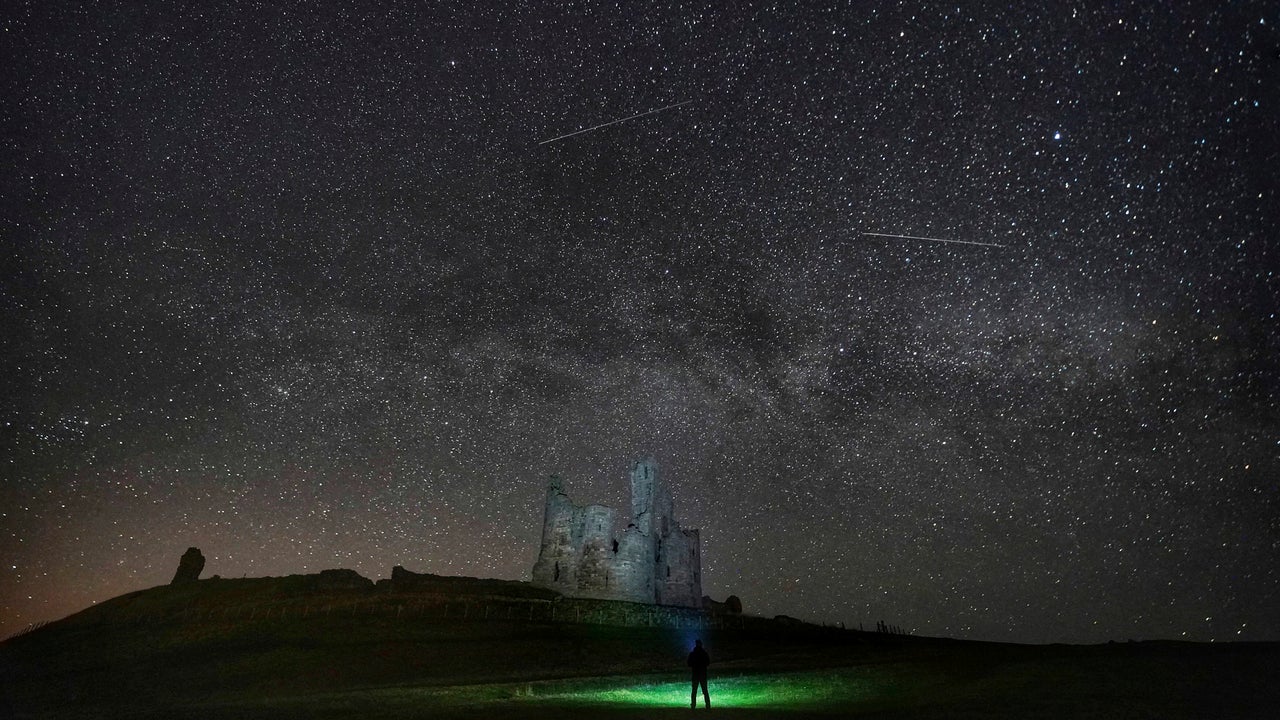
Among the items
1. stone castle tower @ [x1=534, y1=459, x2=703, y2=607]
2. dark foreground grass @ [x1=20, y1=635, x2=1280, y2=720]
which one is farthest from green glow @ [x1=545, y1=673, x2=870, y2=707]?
stone castle tower @ [x1=534, y1=459, x2=703, y2=607]

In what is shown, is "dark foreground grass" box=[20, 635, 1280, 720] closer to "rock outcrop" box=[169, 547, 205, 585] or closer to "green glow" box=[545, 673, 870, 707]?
→ "green glow" box=[545, 673, 870, 707]

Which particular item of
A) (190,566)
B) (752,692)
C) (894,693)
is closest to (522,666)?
(752,692)

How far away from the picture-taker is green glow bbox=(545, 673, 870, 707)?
15.9 m

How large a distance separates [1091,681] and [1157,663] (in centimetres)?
292

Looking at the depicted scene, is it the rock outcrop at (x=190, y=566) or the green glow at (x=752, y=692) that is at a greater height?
the rock outcrop at (x=190, y=566)

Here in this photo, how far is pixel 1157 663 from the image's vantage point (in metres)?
16.3

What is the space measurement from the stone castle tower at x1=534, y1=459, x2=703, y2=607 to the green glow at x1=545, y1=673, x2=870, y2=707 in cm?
2510

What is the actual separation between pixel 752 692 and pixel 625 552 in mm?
27890

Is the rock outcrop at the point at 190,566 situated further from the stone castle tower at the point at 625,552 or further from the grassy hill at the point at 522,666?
the stone castle tower at the point at 625,552

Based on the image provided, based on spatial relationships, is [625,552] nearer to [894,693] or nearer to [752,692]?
[752,692]

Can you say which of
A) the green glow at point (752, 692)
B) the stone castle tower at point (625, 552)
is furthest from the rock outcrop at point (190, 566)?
the green glow at point (752, 692)

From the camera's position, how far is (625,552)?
4484 centimetres

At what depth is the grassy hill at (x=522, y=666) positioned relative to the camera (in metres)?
14.4

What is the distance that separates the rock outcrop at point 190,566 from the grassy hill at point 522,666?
6209mm
